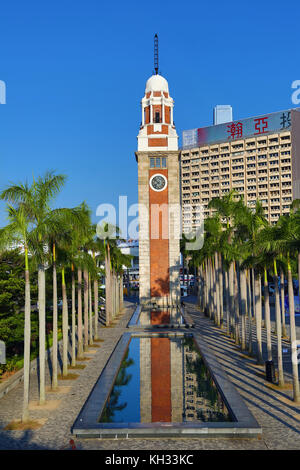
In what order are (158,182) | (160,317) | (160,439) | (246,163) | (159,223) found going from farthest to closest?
(246,163), (158,182), (159,223), (160,317), (160,439)

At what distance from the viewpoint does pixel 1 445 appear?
11.8 meters

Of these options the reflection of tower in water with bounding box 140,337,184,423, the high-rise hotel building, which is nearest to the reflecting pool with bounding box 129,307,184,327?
the reflection of tower in water with bounding box 140,337,184,423

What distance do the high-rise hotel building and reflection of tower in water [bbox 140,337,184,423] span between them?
71796mm

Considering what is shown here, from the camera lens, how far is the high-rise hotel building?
10375 centimetres

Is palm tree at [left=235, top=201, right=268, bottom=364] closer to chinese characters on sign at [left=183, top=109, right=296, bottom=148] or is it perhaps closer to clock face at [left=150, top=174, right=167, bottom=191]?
clock face at [left=150, top=174, right=167, bottom=191]

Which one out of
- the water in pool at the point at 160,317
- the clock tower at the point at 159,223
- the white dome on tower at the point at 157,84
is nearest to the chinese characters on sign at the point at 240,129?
the white dome on tower at the point at 157,84

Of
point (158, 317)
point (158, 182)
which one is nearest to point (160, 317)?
point (158, 317)

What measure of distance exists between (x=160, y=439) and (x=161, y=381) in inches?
259

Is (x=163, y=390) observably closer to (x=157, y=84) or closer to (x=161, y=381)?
(x=161, y=381)

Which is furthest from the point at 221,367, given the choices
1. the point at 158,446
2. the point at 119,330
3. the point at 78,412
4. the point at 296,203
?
the point at 119,330

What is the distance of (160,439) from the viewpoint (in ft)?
39.7

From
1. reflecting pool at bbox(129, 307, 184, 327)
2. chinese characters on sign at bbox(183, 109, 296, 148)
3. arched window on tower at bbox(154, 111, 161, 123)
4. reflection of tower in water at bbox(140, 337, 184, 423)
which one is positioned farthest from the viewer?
chinese characters on sign at bbox(183, 109, 296, 148)

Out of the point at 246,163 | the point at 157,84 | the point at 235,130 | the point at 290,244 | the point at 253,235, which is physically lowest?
the point at 290,244

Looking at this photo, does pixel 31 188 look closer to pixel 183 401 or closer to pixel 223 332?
pixel 183 401
